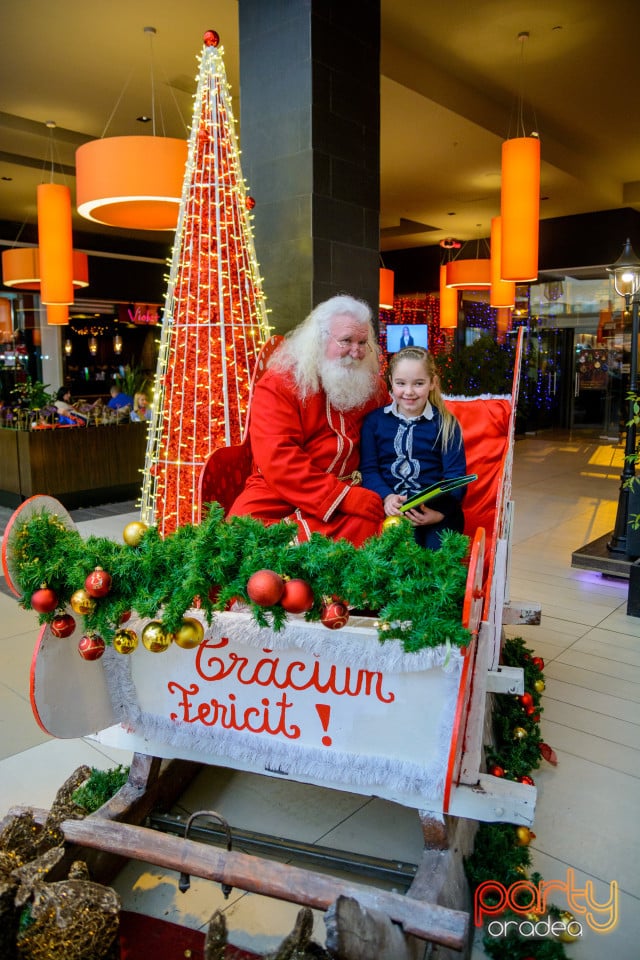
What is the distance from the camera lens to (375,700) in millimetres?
1518

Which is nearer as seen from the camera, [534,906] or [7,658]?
[534,906]

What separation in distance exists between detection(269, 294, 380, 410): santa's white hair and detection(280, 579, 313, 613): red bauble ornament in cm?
108

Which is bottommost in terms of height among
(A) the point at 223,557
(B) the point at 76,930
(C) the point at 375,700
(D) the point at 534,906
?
(D) the point at 534,906

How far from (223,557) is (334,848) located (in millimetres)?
868

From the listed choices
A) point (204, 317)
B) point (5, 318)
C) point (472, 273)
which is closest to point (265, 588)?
point (204, 317)

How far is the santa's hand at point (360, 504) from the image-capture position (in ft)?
7.45

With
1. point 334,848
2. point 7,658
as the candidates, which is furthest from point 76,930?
point 7,658

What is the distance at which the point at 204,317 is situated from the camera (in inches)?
129

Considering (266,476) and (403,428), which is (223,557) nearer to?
(266,476)

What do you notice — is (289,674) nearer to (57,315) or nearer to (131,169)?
(131,169)

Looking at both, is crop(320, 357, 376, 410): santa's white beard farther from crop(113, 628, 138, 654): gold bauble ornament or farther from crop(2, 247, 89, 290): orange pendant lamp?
crop(2, 247, 89, 290): orange pendant lamp

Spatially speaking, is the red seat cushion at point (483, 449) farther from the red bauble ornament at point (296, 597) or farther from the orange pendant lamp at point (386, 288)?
the orange pendant lamp at point (386, 288)

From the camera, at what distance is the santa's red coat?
2.27 metres

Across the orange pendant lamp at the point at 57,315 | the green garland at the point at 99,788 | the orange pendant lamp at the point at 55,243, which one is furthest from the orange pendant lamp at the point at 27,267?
the green garland at the point at 99,788
